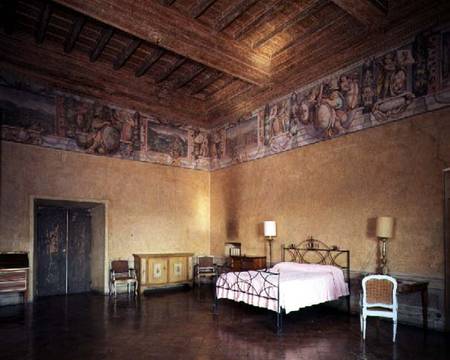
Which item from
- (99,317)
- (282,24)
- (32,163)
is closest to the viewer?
(99,317)

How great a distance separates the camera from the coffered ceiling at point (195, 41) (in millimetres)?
6656

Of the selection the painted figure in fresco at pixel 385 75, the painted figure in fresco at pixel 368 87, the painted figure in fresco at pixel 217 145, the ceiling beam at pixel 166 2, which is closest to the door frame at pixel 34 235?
the painted figure in fresco at pixel 217 145

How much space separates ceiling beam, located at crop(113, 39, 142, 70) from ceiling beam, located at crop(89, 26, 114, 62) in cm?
47

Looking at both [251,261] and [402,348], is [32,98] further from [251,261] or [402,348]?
[402,348]

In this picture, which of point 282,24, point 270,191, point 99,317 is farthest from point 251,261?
point 282,24

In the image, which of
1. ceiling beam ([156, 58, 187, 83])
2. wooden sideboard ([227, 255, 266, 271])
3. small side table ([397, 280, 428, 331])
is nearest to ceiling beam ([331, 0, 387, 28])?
ceiling beam ([156, 58, 187, 83])

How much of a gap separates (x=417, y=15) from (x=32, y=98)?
874cm

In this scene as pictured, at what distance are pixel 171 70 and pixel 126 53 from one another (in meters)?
1.31

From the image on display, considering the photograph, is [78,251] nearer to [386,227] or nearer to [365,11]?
Result: [386,227]

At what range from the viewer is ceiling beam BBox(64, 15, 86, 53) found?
23.7ft

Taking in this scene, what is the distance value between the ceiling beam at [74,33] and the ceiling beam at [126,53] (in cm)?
107

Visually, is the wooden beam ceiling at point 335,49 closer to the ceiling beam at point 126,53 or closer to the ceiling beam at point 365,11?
the ceiling beam at point 365,11

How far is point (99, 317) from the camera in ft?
22.4

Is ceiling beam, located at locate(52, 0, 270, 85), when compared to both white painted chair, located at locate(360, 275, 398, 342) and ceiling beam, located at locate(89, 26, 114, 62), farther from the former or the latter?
white painted chair, located at locate(360, 275, 398, 342)
